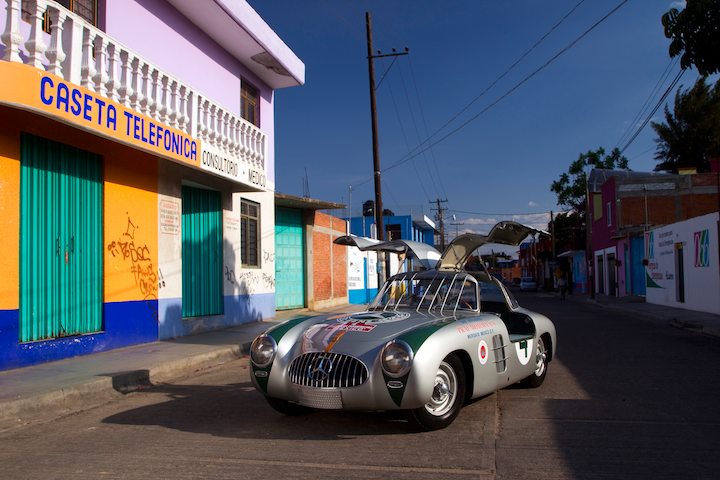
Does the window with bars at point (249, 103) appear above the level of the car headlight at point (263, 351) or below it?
above

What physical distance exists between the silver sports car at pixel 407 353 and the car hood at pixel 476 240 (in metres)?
0.02

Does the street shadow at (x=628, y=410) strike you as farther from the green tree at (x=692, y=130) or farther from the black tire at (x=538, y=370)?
the green tree at (x=692, y=130)

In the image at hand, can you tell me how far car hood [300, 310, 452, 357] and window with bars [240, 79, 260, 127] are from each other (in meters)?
10.4

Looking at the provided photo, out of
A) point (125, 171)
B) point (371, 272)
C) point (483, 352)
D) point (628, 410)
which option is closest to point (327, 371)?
point (483, 352)

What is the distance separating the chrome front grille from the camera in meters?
4.73

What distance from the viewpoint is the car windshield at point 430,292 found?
20.5 ft

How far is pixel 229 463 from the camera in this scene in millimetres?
4219

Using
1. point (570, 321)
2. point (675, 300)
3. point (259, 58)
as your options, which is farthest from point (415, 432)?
point (675, 300)

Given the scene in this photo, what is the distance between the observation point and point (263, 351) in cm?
524

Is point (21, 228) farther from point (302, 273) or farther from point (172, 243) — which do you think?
point (302, 273)

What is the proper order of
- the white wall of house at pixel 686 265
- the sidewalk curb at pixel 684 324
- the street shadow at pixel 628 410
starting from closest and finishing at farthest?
the street shadow at pixel 628 410 → the sidewalk curb at pixel 684 324 → the white wall of house at pixel 686 265

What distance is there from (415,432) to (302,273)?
15.0 m

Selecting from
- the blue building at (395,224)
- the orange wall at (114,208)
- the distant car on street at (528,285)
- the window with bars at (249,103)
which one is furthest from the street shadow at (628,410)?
the distant car on street at (528,285)

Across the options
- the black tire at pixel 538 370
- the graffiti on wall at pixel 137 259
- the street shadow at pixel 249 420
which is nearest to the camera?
the street shadow at pixel 249 420
